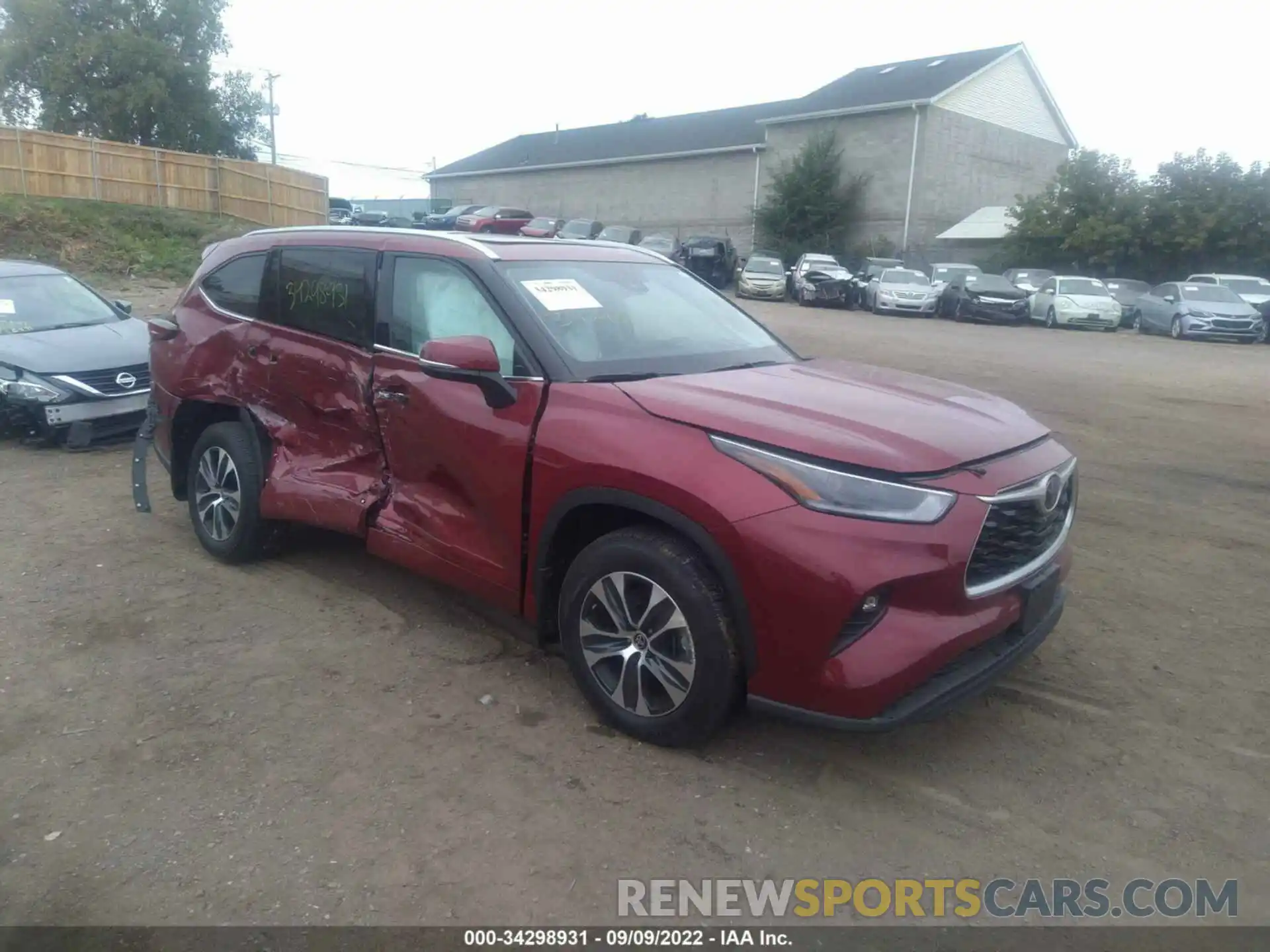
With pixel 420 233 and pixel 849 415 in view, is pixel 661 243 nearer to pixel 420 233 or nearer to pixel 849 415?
pixel 420 233

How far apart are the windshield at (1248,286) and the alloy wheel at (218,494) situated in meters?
25.3

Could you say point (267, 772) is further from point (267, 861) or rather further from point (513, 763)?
point (513, 763)

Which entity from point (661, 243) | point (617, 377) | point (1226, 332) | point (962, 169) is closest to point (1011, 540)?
point (617, 377)

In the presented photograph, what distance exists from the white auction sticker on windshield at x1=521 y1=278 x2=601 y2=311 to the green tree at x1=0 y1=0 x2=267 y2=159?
4743 cm

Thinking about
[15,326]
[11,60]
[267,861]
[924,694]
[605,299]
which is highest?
[11,60]

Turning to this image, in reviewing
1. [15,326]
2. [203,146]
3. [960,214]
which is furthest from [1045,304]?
[203,146]

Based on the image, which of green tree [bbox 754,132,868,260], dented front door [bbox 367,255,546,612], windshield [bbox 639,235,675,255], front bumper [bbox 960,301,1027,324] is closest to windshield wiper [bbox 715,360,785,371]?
dented front door [bbox 367,255,546,612]

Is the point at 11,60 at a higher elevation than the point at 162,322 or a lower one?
higher

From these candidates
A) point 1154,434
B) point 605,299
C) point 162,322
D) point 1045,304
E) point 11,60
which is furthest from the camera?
point 11,60

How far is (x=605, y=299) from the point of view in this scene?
439 centimetres

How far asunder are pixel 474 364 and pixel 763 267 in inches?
1039

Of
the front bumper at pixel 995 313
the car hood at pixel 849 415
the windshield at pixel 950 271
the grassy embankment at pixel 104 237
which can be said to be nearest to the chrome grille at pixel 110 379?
the car hood at pixel 849 415

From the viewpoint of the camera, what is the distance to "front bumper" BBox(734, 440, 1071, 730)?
3061 mm

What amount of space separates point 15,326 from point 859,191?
34.9m
